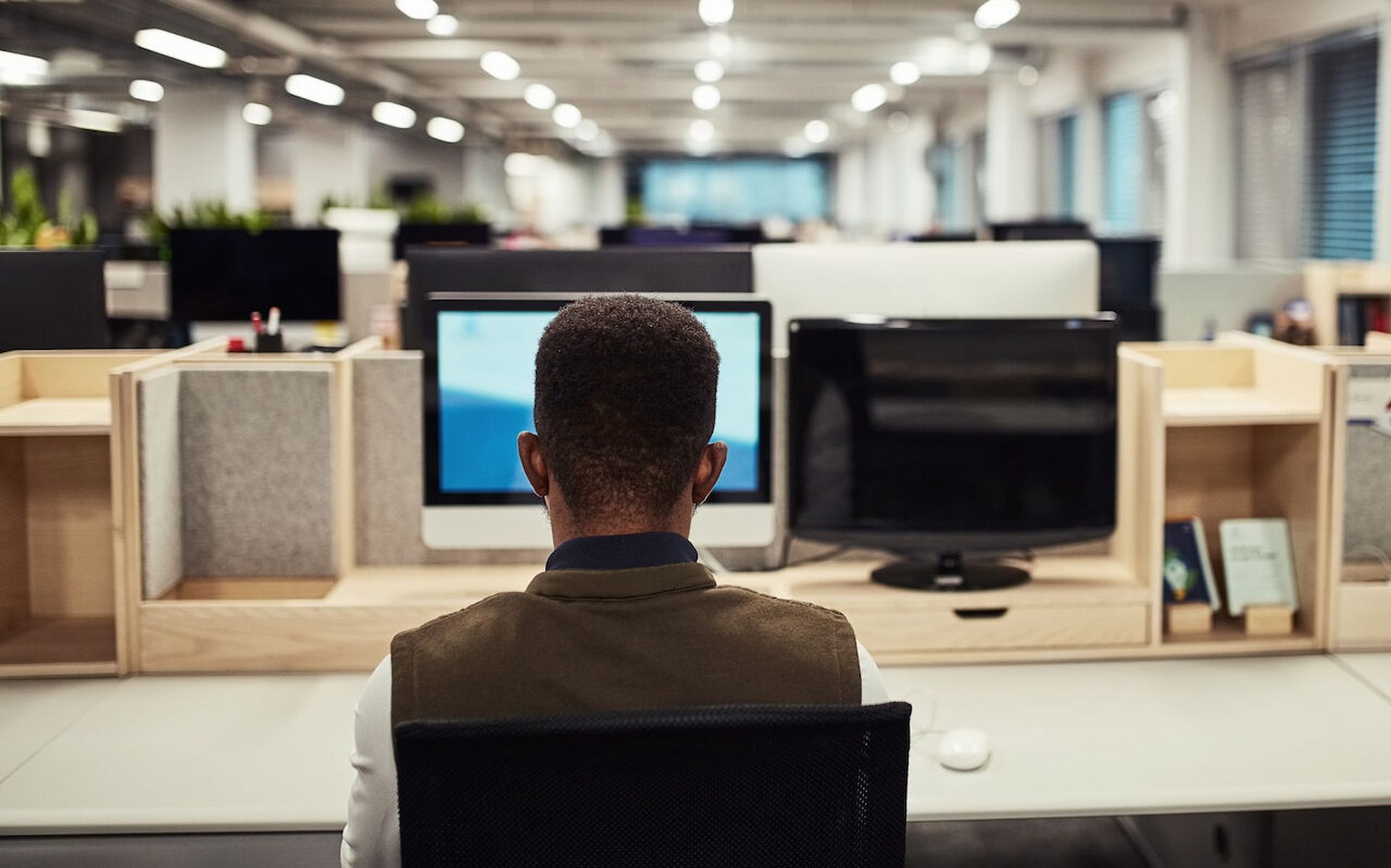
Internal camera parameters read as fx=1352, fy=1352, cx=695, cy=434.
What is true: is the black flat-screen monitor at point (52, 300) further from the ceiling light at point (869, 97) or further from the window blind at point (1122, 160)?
the ceiling light at point (869, 97)

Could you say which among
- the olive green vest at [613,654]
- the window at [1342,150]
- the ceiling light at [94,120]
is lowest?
the olive green vest at [613,654]

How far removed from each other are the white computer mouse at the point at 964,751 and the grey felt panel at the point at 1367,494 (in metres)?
0.90

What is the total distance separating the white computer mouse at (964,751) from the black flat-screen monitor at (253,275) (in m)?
3.68

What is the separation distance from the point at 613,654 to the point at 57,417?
1.34m

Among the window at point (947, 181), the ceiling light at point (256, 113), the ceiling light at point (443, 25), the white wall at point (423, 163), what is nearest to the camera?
the ceiling light at point (443, 25)

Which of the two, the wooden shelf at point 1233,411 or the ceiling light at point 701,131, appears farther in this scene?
the ceiling light at point 701,131

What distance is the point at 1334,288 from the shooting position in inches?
184

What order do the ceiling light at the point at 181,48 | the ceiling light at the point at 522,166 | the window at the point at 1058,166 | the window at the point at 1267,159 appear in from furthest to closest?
the ceiling light at the point at 522,166, the window at the point at 1058,166, the ceiling light at the point at 181,48, the window at the point at 1267,159

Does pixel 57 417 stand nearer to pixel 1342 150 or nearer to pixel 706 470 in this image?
pixel 706 470

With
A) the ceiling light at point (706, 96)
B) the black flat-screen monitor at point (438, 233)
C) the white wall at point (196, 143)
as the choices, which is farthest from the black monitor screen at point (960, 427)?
the ceiling light at point (706, 96)

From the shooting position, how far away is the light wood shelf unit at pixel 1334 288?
4520mm

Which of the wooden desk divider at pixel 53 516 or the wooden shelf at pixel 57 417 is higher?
the wooden shelf at pixel 57 417

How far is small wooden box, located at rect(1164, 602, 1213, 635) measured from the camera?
196 centimetres

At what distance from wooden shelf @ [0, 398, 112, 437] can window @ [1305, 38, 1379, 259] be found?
621 centimetres
